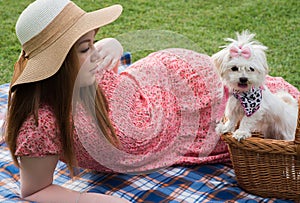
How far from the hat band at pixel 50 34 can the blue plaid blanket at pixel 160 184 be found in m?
0.58

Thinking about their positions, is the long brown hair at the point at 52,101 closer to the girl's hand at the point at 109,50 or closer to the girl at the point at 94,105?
the girl at the point at 94,105

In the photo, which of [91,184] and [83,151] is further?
[91,184]

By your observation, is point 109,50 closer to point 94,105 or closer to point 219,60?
point 94,105

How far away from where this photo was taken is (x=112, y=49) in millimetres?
2209

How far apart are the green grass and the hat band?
1.84m

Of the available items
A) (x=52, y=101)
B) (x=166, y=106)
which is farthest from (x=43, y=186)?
(x=166, y=106)

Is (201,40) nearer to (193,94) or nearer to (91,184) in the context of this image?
(193,94)

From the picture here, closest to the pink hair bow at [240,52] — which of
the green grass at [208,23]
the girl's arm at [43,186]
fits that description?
the girl's arm at [43,186]

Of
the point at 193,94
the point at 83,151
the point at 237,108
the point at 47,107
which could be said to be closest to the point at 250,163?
the point at 237,108

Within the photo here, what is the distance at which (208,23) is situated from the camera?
4.31m

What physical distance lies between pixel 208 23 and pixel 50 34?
2839mm

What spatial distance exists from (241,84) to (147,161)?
0.53 m

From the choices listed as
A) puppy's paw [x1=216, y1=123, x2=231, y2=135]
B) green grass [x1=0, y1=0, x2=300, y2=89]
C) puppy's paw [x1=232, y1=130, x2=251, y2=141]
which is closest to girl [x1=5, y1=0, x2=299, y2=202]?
puppy's paw [x1=216, y1=123, x2=231, y2=135]

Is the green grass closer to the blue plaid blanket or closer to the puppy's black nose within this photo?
the blue plaid blanket
